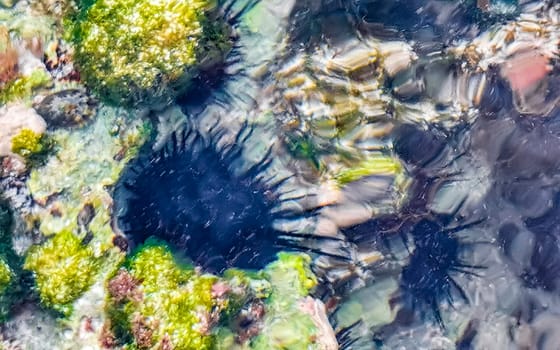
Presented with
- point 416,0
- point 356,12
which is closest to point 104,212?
point 356,12

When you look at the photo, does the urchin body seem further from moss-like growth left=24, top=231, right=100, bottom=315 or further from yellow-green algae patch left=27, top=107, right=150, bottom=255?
moss-like growth left=24, top=231, right=100, bottom=315

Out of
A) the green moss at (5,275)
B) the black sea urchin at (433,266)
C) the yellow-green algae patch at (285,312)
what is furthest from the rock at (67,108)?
the black sea urchin at (433,266)

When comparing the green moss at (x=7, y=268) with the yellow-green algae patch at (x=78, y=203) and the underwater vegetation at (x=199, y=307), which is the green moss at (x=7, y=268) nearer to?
the yellow-green algae patch at (x=78, y=203)

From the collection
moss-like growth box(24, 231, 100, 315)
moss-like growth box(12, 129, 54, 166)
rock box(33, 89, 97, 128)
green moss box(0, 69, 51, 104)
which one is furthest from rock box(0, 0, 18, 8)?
moss-like growth box(24, 231, 100, 315)

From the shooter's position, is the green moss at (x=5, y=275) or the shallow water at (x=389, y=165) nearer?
the green moss at (x=5, y=275)

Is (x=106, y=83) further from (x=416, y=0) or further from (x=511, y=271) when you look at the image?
(x=511, y=271)

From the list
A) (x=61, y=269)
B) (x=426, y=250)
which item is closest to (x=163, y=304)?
(x=61, y=269)
